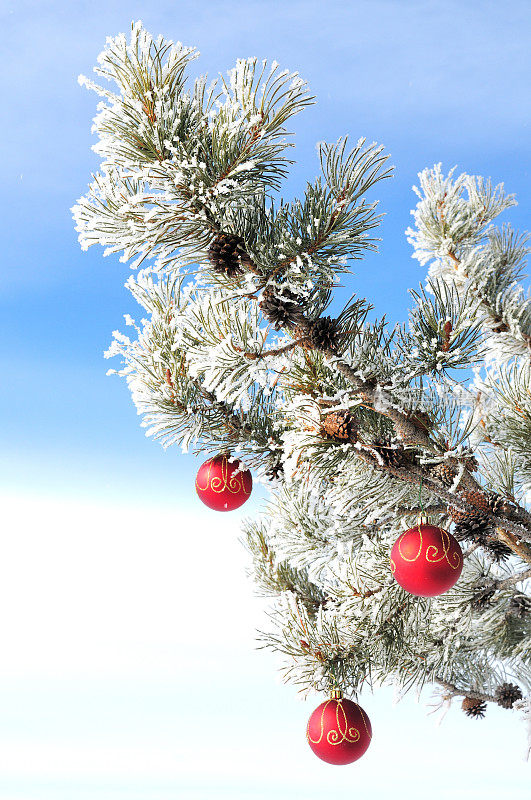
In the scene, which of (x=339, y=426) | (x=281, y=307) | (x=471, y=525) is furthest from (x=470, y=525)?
(x=281, y=307)

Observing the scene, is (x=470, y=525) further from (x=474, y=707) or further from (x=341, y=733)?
(x=474, y=707)

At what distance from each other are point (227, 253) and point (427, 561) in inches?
41.7

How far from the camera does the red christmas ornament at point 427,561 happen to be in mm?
2162

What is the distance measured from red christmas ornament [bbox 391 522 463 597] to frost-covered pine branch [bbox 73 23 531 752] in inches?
7.4

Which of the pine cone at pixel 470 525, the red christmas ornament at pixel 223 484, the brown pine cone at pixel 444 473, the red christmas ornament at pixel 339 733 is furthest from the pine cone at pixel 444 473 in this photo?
the red christmas ornament at pixel 339 733

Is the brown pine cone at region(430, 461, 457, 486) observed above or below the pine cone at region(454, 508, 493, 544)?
above

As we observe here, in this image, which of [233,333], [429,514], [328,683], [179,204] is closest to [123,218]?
[179,204]

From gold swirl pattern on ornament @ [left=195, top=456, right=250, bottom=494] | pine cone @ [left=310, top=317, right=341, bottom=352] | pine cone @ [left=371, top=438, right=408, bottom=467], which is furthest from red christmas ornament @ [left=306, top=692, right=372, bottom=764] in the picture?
pine cone @ [left=310, top=317, right=341, bottom=352]

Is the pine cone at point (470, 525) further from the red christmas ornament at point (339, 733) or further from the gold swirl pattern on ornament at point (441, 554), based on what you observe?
the red christmas ornament at point (339, 733)

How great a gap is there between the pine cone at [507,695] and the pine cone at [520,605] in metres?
0.56

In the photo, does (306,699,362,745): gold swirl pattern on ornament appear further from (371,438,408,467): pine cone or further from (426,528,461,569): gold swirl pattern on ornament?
(371,438,408,467): pine cone

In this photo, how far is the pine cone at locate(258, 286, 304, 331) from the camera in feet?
6.86

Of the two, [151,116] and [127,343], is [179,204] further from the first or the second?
[127,343]

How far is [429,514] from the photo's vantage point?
255 cm
